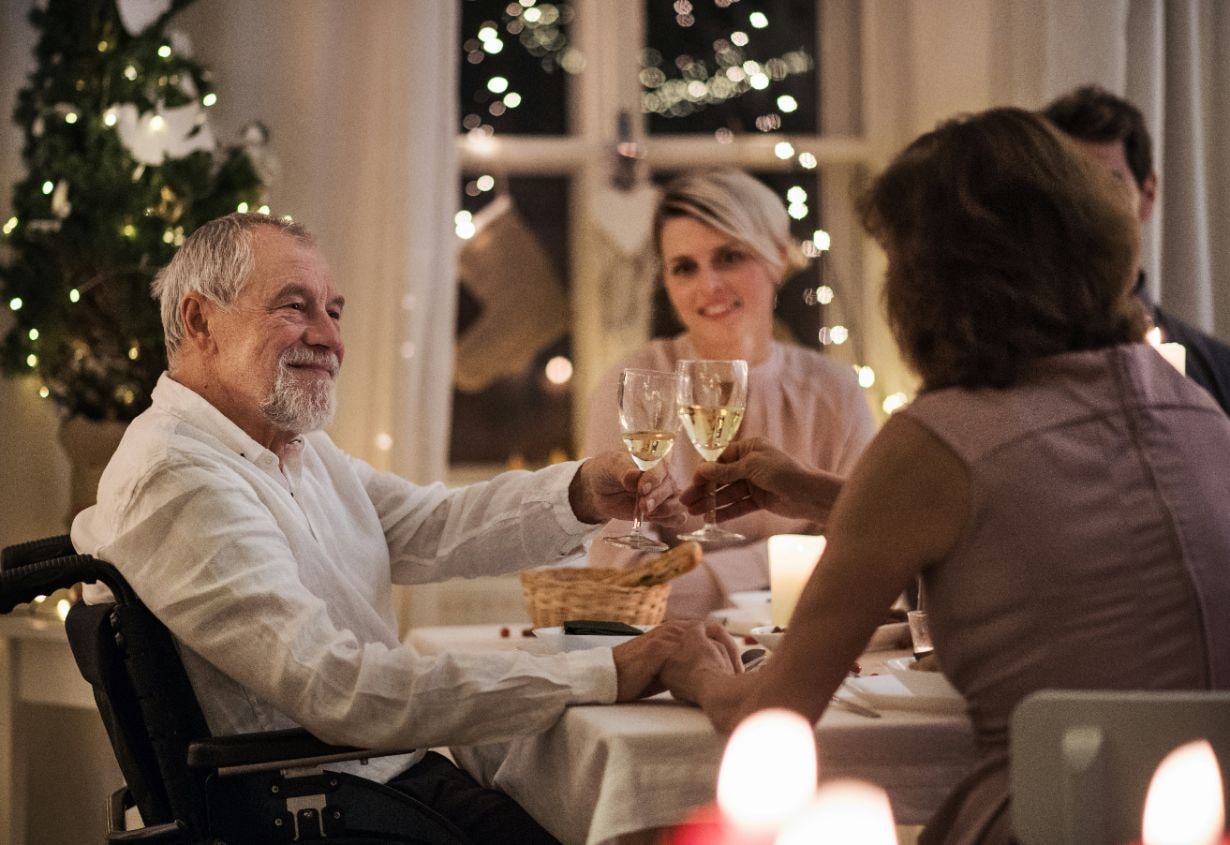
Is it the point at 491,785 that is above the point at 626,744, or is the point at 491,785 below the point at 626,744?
below

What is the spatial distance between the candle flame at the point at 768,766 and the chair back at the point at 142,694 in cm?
64

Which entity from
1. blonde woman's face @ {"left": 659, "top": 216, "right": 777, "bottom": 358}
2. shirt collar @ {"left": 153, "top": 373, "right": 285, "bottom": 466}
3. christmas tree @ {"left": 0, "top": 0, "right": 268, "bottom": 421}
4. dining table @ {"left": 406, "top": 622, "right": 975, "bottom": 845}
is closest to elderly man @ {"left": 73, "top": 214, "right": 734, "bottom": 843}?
shirt collar @ {"left": 153, "top": 373, "right": 285, "bottom": 466}

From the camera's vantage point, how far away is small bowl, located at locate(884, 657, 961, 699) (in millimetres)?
1506

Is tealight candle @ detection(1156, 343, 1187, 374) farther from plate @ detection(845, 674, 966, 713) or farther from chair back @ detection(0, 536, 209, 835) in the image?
chair back @ detection(0, 536, 209, 835)

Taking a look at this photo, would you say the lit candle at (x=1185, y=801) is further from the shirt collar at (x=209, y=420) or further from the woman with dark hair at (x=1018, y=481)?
the shirt collar at (x=209, y=420)

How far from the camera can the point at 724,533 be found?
1956 millimetres

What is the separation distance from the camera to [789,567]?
208 cm

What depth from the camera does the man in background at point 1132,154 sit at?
316cm

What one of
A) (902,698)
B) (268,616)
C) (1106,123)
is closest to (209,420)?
(268,616)

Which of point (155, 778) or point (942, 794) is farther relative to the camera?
point (155, 778)

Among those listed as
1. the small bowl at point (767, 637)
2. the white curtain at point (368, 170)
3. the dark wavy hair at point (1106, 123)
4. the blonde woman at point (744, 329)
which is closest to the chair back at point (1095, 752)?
the small bowl at point (767, 637)

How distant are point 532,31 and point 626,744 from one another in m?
3.43

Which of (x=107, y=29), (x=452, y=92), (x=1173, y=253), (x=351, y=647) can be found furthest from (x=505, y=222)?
(x=351, y=647)

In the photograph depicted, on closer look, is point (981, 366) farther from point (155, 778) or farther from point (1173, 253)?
point (1173, 253)
